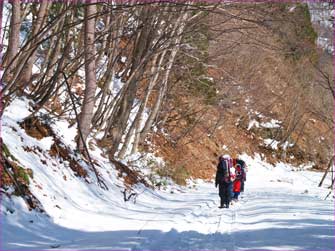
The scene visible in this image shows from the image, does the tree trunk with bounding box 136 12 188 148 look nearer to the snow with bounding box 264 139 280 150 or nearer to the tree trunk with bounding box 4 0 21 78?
the tree trunk with bounding box 4 0 21 78

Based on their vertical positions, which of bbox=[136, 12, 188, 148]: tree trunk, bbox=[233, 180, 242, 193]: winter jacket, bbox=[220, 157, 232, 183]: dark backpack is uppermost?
bbox=[136, 12, 188, 148]: tree trunk

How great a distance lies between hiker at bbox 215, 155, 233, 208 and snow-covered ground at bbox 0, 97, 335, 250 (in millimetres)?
295

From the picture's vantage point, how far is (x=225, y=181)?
12633mm

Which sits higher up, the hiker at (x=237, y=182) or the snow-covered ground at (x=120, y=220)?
the hiker at (x=237, y=182)

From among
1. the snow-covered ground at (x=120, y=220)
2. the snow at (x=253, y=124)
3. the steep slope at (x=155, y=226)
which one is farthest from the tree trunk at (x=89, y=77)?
the snow at (x=253, y=124)

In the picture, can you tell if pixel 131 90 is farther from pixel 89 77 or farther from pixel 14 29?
pixel 14 29

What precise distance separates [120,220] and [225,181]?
13.3ft

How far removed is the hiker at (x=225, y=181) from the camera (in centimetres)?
1248

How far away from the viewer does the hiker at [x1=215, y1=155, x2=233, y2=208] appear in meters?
12.5

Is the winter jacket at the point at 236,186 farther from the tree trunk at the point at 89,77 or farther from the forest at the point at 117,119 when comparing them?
the tree trunk at the point at 89,77

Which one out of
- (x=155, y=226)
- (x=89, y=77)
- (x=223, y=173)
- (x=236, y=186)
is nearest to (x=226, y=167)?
(x=223, y=173)

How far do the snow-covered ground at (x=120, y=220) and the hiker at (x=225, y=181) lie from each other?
295mm

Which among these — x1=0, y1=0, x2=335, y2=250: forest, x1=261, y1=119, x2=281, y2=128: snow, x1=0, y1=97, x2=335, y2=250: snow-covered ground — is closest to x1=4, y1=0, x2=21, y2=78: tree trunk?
x1=0, y1=0, x2=335, y2=250: forest

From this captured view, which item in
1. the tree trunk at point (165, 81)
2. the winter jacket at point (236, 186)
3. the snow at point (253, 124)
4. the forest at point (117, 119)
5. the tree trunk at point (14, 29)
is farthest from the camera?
the snow at point (253, 124)
